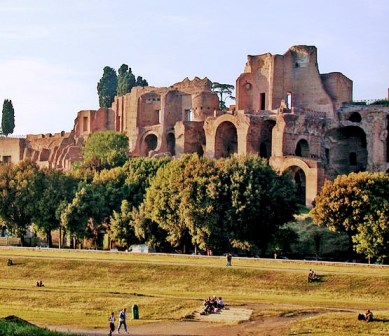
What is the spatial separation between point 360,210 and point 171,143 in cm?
3161

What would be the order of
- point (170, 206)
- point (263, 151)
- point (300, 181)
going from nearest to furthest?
point (170, 206) < point (300, 181) < point (263, 151)

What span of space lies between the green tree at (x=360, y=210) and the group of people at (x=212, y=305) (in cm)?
1433

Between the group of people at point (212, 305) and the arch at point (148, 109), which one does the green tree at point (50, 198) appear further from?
the group of people at point (212, 305)

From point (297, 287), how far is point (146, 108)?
145 feet

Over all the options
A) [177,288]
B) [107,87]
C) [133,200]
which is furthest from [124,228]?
[107,87]

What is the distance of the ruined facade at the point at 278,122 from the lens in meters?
67.8

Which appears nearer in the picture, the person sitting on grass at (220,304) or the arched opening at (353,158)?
the person sitting on grass at (220,304)

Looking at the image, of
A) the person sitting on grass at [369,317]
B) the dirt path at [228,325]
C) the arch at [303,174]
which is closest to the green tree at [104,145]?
the arch at [303,174]

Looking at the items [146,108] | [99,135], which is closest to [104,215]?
[99,135]

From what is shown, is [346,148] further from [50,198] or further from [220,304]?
[220,304]

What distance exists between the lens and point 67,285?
152ft

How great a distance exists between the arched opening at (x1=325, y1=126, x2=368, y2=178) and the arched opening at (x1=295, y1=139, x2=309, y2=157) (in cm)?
229

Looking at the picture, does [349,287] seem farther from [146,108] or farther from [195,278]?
[146,108]

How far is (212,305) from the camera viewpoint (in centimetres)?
3725
